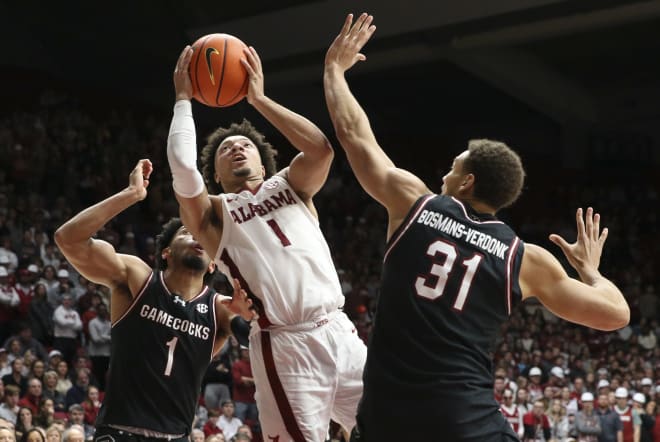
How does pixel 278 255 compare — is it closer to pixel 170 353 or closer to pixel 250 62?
pixel 250 62

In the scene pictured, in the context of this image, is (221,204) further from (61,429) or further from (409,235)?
(61,429)

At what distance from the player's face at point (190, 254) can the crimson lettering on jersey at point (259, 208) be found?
1.10m

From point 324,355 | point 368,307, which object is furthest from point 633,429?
point 324,355

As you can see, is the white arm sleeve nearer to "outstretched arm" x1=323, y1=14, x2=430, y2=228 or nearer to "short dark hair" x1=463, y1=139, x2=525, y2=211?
"outstretched arm" x1=323, y1=14, x2=430, y2=228

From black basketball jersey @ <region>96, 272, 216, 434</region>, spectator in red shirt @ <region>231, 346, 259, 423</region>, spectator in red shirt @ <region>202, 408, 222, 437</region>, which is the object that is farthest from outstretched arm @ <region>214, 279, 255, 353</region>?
spectator in red shirt @ <region>231, 346, 259, 423</region>

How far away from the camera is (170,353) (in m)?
5.27

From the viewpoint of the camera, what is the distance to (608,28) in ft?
68.5

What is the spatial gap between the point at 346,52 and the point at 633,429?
12.0 meters

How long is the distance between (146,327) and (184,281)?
1.37 ft

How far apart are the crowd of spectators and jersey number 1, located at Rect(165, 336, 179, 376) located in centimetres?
427

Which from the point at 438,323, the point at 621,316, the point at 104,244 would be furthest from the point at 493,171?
the point at 104,244

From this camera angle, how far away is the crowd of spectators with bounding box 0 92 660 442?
11914 millimetres

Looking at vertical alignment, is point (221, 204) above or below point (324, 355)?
above

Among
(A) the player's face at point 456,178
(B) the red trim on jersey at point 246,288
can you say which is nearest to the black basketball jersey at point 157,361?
(B) the red trim on jersey at point 246,288
